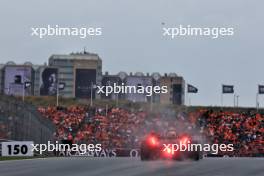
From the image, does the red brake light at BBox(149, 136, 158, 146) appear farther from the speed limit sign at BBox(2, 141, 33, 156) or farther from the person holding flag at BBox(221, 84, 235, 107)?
the person holding flag at BBox(221, 84, 235, 107)

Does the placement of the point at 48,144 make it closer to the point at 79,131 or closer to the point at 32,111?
the point at 32,111

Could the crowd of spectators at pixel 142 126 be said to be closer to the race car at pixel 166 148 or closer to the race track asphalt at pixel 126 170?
the race car at pixel 166 148

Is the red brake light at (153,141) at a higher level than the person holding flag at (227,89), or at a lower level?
lower

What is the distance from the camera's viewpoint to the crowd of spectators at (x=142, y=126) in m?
53.7

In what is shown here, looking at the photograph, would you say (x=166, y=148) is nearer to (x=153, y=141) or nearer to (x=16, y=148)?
(x=153, y=141)

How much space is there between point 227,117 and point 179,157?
31410 millimetres

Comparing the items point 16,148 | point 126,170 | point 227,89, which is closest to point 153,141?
point 16,148

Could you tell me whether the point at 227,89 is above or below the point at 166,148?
above

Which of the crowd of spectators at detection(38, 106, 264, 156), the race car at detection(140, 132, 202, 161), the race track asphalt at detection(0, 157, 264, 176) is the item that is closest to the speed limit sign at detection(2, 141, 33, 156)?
the race car at detection(140, 132, 202, 161)

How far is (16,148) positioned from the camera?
33.0 metres

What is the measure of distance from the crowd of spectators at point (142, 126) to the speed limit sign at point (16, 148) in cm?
1742

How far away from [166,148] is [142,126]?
88.7 ft

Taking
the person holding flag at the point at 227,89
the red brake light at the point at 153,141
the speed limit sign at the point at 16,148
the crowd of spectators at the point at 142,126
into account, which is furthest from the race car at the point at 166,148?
the person holding flag at the point at 227,89

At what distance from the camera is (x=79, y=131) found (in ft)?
178
